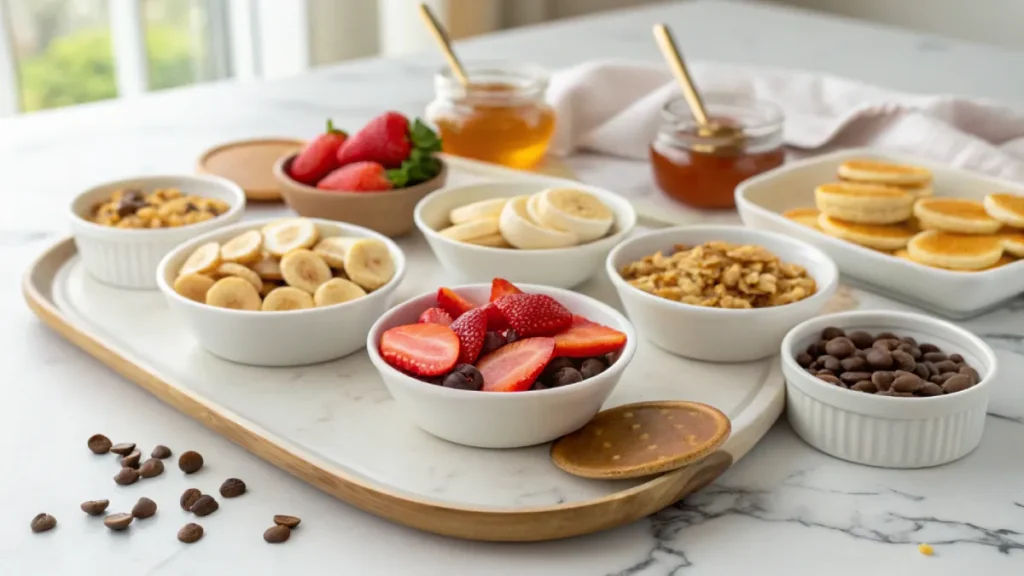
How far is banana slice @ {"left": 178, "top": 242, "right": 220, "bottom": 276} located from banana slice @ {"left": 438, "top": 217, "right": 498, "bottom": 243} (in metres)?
0.30

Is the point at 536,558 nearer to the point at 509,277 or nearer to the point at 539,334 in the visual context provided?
the point at 539,334

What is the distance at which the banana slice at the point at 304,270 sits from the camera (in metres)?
1.41

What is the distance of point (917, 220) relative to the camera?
167 cm

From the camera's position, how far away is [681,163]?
1865mm

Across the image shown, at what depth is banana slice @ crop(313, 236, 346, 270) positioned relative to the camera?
57.7 inches

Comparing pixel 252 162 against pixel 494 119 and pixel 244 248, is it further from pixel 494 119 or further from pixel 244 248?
pixel 244 248

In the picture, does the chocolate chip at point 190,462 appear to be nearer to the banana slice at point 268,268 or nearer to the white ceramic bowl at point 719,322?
the banana slice at point 268,268

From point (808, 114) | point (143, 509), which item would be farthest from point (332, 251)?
point (808, 114)

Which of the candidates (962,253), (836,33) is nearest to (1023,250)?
(962,253)

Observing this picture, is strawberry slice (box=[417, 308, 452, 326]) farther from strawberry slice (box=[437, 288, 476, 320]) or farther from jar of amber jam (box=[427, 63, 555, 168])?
jar of amber jam (box=[427, 63, 555, 168])

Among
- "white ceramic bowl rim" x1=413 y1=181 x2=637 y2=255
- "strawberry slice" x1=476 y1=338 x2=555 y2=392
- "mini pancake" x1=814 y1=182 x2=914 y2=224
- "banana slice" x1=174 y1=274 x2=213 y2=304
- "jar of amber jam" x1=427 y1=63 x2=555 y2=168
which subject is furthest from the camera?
"jar of amber jam" x1=427 y1=63 x2=555 y2=168

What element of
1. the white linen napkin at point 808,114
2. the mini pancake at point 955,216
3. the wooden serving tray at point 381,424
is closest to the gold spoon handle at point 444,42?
the white linen napkin at point 808,114

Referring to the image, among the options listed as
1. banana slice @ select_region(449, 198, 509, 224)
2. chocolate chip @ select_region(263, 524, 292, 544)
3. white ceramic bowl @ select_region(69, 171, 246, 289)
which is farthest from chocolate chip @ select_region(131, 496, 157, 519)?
banana slice @ select_region(449, 198, 509, 224)

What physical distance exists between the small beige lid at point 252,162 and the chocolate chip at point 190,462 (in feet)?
2.43
